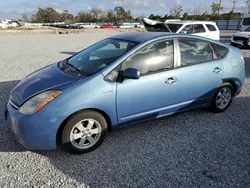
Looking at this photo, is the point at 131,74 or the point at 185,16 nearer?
the point at 131,74

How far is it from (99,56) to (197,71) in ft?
5.16

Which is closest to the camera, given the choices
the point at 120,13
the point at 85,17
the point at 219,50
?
the point at 219,50

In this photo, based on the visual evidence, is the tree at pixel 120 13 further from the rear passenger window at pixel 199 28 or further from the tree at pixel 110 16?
the rear passenger window at pixel 199 28

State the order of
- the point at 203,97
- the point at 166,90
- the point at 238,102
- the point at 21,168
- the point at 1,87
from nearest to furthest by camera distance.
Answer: the point at 21,168
the point at 166,90
the point at 203,97
the point at 238,102
the point at 1,87

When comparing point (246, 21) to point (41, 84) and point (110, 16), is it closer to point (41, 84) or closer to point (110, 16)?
point (41, 84)

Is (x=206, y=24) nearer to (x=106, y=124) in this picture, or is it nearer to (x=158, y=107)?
(x=158, y=107)

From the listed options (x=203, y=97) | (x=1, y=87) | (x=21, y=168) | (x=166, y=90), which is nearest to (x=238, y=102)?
(x=203, y=97)

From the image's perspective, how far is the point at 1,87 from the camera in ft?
17.5

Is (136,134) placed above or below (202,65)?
below

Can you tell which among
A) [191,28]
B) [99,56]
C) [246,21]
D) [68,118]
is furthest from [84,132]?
[246,21]

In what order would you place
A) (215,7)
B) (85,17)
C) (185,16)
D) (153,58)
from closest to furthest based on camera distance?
(153,58), (185,16), (215,7), (85,17)

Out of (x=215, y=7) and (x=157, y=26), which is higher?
(x=215, y=7)

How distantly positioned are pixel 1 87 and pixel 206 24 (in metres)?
9.53

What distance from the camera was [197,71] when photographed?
135 inches
